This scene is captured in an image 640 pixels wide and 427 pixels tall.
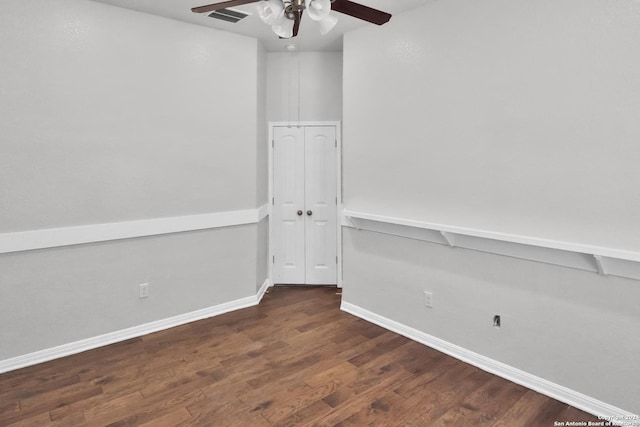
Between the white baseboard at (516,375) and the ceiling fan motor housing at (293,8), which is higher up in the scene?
the ceiling fan motor housing at (293,8)

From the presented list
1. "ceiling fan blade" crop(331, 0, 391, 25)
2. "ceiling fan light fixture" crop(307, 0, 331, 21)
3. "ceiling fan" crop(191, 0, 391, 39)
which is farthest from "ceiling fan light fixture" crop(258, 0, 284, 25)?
"ceiling fan blade" crop(331, 0, 391, 25)

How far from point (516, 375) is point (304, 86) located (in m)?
3.72

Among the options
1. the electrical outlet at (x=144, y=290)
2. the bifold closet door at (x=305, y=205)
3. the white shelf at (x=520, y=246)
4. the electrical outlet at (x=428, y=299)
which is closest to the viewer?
the white shelf at (x=520, y=246)

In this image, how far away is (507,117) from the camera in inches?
103

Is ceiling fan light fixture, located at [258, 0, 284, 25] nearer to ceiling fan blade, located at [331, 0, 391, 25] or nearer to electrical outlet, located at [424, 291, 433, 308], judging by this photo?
ceiling fan blade, located at [331, 0, 391, 25]

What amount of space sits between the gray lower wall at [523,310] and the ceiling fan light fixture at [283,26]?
6.67 ft

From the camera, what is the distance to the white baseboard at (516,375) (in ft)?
7.34

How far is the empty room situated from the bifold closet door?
1.69 ft

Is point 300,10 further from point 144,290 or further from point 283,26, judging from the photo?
point 144,290

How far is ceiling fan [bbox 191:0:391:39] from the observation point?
6.04 ft

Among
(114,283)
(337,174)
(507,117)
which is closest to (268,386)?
(114,283)

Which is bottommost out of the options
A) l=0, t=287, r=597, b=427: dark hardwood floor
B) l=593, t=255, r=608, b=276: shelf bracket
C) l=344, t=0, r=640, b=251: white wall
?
l=0, t=287, r=597, b=427: dark hardwood floor

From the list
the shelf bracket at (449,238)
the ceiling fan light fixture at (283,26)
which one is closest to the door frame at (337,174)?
the shelf bracket at (449,238)

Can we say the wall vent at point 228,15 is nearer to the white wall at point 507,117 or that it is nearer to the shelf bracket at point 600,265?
the white wall at point 507,117
